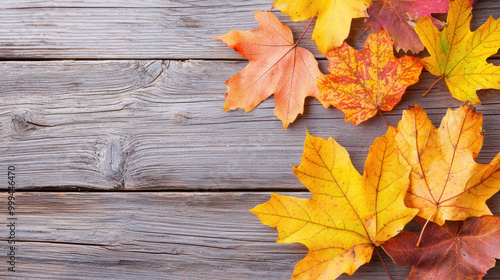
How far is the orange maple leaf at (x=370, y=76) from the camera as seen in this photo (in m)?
0.79

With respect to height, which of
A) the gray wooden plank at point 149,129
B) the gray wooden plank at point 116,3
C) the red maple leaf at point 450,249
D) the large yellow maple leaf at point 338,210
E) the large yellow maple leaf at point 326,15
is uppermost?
the gray wooden plank at point 116,3

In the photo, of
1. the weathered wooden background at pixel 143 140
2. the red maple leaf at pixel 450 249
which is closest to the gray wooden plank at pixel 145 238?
the weathered wooden background at pixel 143 140

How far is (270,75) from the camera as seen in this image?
2.81 feet

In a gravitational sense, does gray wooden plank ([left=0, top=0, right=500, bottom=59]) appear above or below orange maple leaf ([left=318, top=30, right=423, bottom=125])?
above

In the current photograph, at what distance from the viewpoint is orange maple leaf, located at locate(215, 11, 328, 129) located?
848 mm

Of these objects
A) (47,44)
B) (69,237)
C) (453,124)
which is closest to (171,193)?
(69,237)

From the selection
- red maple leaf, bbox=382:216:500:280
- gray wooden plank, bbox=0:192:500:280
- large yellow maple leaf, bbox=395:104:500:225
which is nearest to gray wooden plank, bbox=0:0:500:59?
large yellow maple leaf, bbox=395:104:500:225

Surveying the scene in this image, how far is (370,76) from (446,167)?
285 millimetres

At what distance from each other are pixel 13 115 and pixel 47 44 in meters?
0.23

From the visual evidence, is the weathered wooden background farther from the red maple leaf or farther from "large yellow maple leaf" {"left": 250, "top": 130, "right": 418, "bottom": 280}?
the red maple leaf

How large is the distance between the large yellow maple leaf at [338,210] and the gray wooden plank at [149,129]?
11cm

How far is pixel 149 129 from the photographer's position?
0.91 metres

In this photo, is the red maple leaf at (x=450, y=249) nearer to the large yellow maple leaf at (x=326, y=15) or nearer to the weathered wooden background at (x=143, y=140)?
the weathered wooden background at (x=143, y=140)

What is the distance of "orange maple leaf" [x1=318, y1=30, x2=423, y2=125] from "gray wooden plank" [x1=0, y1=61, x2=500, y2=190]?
7 centimetres
